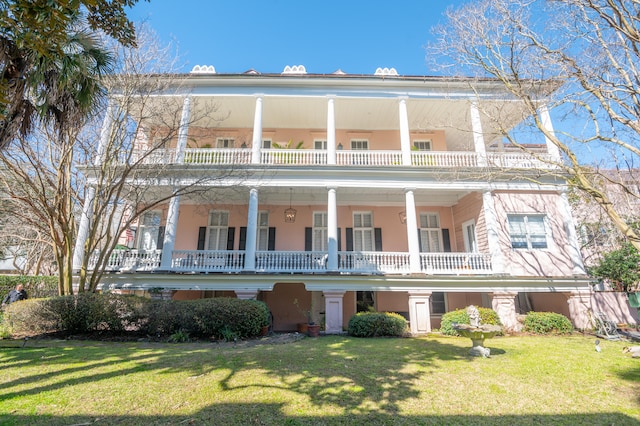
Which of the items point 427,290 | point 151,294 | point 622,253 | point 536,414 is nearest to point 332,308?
point 427,290

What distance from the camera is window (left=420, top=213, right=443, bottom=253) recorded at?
15242mm

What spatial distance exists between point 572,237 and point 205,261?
1500 centimetres

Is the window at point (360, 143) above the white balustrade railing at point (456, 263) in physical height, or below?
above

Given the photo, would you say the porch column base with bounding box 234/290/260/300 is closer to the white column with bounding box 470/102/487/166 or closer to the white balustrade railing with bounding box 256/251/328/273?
the white balustrade railing with bounding box 256/251/328/273

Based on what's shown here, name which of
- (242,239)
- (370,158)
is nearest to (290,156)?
(370,158)

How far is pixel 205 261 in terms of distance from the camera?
484 inches

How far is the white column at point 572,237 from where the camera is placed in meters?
12.2

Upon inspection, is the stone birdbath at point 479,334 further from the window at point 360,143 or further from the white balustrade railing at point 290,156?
the window at point 360,143

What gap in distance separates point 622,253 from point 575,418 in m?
16.0

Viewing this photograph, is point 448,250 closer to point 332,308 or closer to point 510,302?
point 510,302

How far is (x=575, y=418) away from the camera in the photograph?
4.18m

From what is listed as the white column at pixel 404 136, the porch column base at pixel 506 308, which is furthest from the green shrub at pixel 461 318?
the white column at pixel 404 136

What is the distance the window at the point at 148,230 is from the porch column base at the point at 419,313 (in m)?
12.1

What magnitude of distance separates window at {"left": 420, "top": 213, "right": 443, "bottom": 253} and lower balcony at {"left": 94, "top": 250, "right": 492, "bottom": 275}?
2.06m
